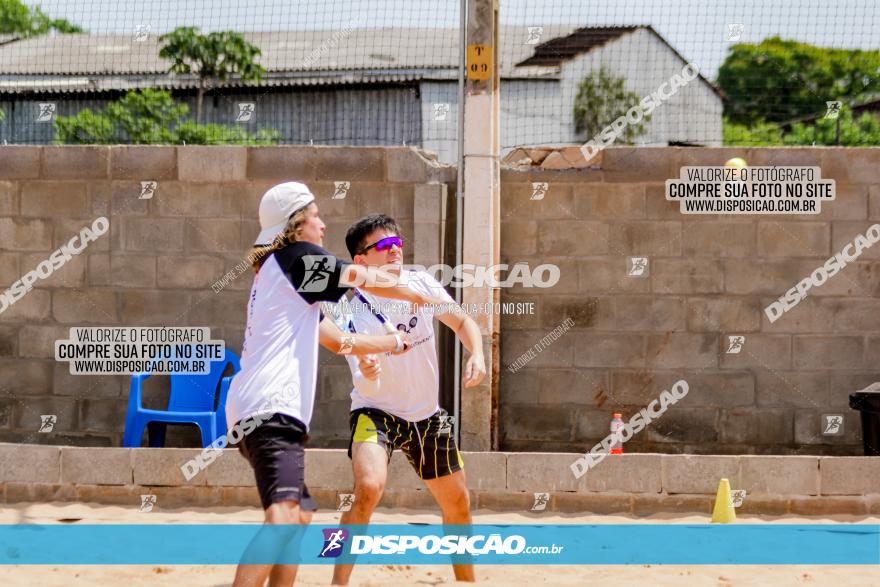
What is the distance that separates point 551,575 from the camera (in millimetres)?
5594

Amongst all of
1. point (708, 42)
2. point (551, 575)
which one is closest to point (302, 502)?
point (551, 575)

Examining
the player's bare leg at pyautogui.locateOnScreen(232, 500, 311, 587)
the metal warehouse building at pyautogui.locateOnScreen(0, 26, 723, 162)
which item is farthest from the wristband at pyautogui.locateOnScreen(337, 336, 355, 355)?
the metal warehouse building at pyautogui.locateOnScreen(0, 26, 723, 162)

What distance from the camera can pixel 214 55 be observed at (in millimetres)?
22797

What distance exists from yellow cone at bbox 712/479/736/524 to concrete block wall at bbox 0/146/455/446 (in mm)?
2830

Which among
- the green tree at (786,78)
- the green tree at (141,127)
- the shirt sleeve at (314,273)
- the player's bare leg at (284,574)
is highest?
the green tree at (786,78)

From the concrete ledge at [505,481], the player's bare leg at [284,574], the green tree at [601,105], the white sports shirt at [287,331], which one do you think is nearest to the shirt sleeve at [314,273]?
the white sports shirt at [287,331]

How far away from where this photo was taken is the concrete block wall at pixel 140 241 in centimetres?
855

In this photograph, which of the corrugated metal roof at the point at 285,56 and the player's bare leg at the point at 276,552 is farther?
the corrugated metal roof at the point at 285,56

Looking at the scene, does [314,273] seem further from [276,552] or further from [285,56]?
[285,56]

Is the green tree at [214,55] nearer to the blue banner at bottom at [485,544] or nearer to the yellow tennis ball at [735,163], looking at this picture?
the yellow tennis ball at [735,163]

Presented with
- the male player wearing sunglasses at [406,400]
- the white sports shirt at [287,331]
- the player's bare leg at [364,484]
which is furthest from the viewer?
the male player wearing sunglasses at [406,400]

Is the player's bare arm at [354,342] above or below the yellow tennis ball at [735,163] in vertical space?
below

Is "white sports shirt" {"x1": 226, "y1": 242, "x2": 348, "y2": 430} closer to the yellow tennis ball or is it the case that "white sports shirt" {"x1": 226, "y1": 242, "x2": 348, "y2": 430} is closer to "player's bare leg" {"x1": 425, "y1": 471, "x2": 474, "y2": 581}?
"player's bare leg" {"x1": 425, "y1": 471, "x2": 474, "y2": 581}

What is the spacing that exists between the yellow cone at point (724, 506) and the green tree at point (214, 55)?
55.2 ft
